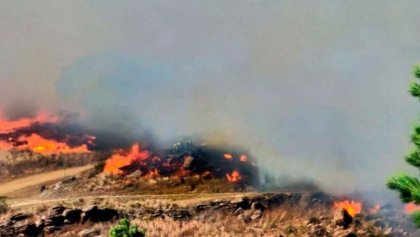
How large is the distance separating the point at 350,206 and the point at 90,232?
29.4 metres

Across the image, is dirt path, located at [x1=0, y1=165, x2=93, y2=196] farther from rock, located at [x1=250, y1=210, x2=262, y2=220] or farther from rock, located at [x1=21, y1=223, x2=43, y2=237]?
rock, located at [x1=250, y1=210, x2=262, y2=220]

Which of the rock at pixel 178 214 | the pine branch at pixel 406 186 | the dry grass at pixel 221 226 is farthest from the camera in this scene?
the rock at pixel 178 214

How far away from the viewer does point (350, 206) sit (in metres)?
62.7

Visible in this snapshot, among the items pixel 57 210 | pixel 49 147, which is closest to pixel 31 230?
pixel 57 210

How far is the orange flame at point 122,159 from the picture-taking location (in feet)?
219

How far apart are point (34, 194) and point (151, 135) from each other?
79.1 feet

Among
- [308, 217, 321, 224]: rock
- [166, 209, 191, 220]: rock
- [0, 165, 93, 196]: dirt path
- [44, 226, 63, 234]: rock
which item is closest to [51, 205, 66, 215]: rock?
[44, 226, 63, 234]: rock

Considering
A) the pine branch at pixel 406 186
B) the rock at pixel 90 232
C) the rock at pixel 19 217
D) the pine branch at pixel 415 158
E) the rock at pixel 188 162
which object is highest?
the rock at pixel 188 162

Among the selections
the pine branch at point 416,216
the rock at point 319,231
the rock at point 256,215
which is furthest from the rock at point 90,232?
the pine branch at point 416,216

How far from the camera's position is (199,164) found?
69.1m

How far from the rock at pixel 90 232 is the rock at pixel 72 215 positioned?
2.63 meters

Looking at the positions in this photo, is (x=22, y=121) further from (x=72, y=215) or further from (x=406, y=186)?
(x=406, y=186)

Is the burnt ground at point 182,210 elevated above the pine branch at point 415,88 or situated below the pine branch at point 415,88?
above

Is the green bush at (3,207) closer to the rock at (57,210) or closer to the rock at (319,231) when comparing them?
the rock at (57,210)
